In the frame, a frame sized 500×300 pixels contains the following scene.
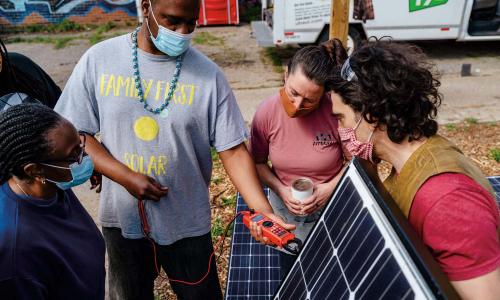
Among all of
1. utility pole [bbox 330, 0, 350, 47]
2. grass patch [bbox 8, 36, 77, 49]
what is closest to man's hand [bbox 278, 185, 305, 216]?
utility pole [bbox 330, 0, 350, 47]

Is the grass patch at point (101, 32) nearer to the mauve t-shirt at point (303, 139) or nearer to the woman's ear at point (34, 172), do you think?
the mauve t-shirt at point (303, 139)

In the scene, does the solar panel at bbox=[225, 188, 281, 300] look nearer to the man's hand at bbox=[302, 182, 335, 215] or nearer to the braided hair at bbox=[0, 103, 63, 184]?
the man's hand at bbox=[302, 182, 335, 215]

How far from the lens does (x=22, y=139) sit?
1.55m

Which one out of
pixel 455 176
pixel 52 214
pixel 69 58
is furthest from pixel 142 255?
pixel 69 58

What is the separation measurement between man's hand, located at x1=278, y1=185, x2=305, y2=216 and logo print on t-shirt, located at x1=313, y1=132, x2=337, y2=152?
0.34m

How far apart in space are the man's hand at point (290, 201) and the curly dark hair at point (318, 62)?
0.70 meters

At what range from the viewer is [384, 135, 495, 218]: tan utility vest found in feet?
4.65

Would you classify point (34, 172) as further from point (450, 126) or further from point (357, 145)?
point (450, 126)

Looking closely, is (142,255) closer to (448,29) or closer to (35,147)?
(35,147)

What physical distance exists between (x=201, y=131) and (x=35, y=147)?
811 mm

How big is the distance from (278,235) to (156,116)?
2.77ft

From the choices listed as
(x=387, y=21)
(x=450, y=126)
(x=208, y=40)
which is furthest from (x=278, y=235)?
(x=208, y=40)

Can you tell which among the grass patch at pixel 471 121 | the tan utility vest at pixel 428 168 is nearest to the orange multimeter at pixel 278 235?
the tan utility vest at pixel 428 168

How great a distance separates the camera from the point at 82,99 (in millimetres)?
2090
